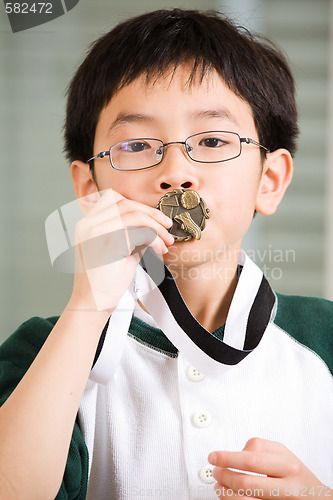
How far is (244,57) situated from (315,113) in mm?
774

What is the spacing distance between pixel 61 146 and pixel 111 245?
964mm

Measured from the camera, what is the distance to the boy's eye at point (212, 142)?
0.88m

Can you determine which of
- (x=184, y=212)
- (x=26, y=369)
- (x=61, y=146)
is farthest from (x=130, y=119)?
Answer: (x=61, y=146)

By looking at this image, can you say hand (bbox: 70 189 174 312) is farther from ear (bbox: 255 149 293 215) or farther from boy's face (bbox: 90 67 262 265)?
ear (bbox: 255 149 293 215)

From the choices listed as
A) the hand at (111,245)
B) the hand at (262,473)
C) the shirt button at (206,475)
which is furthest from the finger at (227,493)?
the hand at (111,245)

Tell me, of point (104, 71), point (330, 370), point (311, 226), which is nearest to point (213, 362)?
point (330, 370)

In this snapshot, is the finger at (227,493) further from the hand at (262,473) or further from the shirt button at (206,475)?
the shirt button at (206,475)

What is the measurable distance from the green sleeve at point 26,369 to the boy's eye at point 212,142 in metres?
0.35

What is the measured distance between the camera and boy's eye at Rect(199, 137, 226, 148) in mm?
877

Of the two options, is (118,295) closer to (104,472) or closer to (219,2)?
(104,472)

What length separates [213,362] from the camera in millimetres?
844

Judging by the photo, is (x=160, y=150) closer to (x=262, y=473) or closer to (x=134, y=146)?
(x=134, y=146)

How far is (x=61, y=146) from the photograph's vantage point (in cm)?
167

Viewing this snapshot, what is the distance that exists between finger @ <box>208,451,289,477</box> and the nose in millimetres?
349
